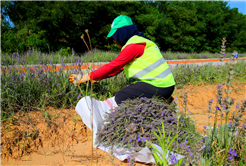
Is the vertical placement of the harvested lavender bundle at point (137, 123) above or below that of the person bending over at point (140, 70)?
below

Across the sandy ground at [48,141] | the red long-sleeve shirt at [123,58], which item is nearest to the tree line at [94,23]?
the sandy ground at [48,141]

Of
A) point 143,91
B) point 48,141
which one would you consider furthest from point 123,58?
point 48,141

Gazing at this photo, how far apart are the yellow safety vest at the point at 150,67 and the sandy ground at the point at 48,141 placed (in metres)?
0.61

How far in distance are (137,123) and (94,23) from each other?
9964 millimetres

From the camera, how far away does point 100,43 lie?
36.9 ft

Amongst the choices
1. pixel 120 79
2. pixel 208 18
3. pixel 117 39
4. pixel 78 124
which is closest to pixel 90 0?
pixel 120 79

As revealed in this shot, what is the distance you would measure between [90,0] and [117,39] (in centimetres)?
781

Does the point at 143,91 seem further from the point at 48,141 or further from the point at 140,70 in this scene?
the point at 48,141

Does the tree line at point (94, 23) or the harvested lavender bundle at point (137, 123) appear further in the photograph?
the tree line at point (94, 23)

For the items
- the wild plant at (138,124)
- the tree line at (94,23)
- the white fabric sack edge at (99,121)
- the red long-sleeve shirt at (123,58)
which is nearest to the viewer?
the white fabric sack edge at (99,121)

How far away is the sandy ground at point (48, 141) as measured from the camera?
1.93 metres

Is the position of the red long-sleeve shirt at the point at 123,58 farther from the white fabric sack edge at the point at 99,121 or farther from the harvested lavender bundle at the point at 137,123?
the harvested lavender bundle at the point at 137,123

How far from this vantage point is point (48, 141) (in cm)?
228

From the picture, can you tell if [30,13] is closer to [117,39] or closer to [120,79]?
[120,79]
